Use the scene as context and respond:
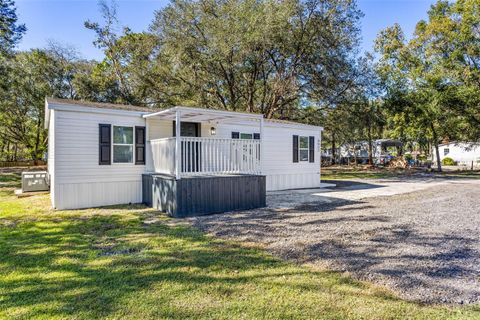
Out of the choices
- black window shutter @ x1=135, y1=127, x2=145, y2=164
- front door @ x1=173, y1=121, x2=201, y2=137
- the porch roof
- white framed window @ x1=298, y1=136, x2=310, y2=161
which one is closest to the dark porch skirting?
black window shutter @ x1=135, y1=127, x2=145, y2=164

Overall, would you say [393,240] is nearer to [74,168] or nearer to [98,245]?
[98,245]

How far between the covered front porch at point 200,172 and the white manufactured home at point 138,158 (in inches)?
0.9

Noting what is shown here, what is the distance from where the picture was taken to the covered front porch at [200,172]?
22.7 feet

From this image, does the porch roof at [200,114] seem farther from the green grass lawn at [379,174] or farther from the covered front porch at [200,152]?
the green grass lawn at [379,174]

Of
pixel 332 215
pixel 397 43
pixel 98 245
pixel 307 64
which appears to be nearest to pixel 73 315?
pixel 98 245

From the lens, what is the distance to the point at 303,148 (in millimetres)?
12359

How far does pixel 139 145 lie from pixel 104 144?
3.14 feet

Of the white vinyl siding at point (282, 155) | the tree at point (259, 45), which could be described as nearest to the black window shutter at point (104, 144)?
the white vinyl siding at point (282, 155)

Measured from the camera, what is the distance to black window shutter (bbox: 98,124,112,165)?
8.10m

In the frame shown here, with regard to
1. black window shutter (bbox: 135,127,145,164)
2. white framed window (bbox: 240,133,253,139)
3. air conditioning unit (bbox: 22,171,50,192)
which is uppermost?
white framed window (bbox: 240,133,253,139)

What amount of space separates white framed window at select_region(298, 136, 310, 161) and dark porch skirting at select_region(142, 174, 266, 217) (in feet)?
15.1

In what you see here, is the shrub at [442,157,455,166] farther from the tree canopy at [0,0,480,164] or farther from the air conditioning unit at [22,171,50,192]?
the air conditioning unit at [22,171,50,192]

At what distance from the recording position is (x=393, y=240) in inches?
188

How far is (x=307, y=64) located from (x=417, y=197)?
8879 millimetres
